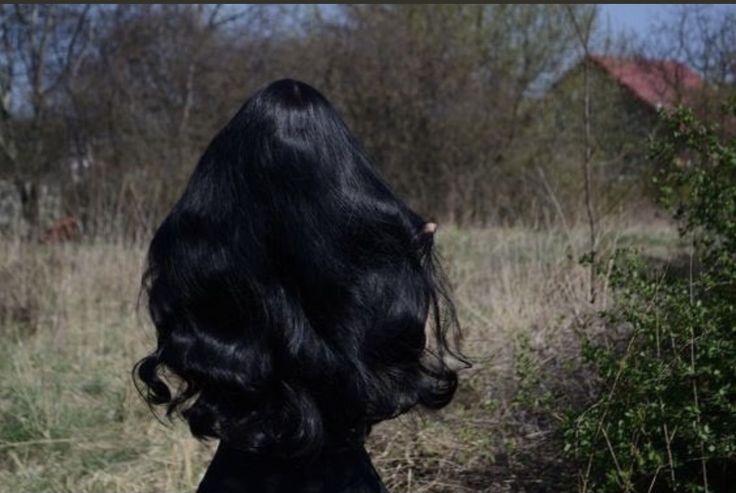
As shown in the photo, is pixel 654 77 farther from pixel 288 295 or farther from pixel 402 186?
pixel 288 295

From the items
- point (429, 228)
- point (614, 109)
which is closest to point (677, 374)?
point (429, 228)

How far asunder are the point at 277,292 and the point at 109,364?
17.1 ft

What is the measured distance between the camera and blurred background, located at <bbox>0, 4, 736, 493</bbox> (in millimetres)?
4887

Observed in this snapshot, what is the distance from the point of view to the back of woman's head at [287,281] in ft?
6.47

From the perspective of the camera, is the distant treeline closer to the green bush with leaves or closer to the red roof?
the red roof

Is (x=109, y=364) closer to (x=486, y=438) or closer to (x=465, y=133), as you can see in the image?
(x=486, y=438)

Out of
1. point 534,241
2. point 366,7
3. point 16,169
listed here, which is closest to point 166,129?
point 16,169

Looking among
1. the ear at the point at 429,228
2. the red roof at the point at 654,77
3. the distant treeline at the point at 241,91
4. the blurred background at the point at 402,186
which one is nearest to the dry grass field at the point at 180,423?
the blurred background at the point at 402,186

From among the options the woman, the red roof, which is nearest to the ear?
the woman

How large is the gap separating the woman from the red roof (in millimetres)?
8825

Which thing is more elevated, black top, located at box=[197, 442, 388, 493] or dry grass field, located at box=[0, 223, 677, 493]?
black top, located at box=[197, 442, 388, 493]

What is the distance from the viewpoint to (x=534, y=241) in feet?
26.5

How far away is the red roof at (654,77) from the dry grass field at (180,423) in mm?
3161

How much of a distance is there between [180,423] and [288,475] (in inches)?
145
